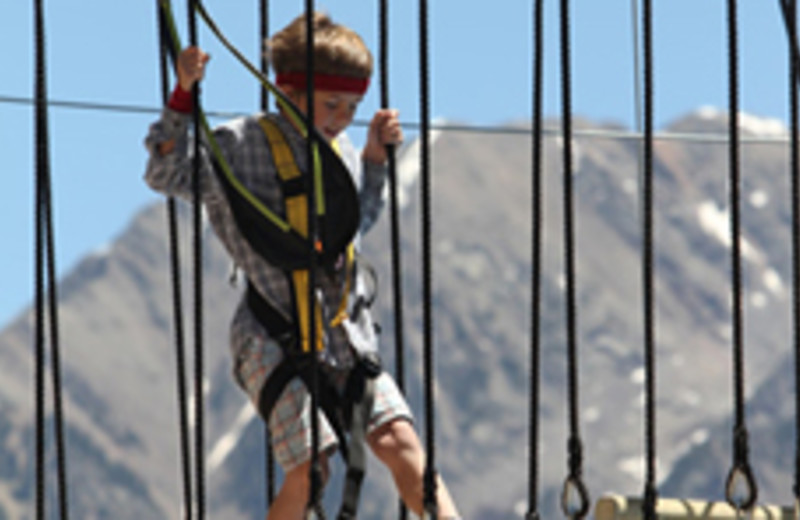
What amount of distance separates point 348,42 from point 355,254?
0.43 m

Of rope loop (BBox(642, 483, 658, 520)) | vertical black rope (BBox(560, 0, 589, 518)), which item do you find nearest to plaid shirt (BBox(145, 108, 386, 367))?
vertical black rope (BBox(560, 0, 589, 518))

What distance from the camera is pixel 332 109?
3969 millimetres

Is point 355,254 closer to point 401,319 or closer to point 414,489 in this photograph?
point 401,319

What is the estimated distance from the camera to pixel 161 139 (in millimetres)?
3760

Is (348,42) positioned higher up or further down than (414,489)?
higher up

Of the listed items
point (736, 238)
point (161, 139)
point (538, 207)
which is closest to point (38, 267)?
point (161, 139)

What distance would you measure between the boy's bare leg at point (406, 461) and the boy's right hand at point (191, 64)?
0.80 metres

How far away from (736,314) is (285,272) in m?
0.92

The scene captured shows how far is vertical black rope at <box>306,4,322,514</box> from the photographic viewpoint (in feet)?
12.0

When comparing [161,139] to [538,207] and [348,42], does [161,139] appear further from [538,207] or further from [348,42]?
[538,207]

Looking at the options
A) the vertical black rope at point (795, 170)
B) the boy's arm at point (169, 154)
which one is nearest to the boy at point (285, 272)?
the boy's arm at point (169, 154)

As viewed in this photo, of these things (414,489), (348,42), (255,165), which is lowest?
(414,489)

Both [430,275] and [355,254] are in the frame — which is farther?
[355,254]

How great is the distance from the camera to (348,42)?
3938mm
